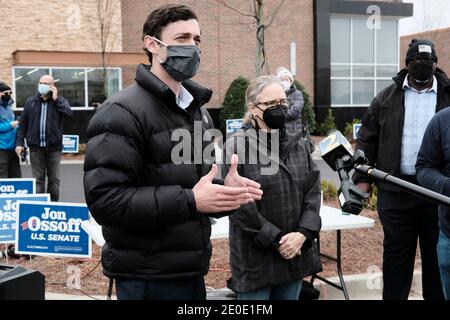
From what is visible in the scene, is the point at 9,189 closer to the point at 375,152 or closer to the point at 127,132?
the point at 375,152

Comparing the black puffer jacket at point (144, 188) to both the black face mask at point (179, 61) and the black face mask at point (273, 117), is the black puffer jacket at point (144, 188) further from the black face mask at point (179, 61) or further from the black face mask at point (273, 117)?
the black face mask at point (273, 117)

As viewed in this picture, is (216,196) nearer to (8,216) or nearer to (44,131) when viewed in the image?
(8,216)

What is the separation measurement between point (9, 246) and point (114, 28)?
17486mm

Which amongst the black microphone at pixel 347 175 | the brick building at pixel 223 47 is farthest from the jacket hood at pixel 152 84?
the brick building at pixel 223 47

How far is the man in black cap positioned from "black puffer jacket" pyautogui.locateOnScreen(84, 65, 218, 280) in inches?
86.6

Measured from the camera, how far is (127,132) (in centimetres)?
227

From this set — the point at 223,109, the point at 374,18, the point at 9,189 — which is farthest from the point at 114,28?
the point at 9,189

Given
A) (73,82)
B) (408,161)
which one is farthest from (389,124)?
(73,82)

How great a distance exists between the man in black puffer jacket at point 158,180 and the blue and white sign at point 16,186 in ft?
15.5

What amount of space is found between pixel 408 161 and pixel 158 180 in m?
2.53

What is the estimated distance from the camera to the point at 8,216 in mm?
6125

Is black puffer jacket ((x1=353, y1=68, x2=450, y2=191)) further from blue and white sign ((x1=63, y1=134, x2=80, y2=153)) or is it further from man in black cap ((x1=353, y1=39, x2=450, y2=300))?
blue and white sign ((x1=63, y1=134, x2=80, y2=153))

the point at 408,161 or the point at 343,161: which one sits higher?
the point at 343,161

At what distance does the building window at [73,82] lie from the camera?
2172cm
